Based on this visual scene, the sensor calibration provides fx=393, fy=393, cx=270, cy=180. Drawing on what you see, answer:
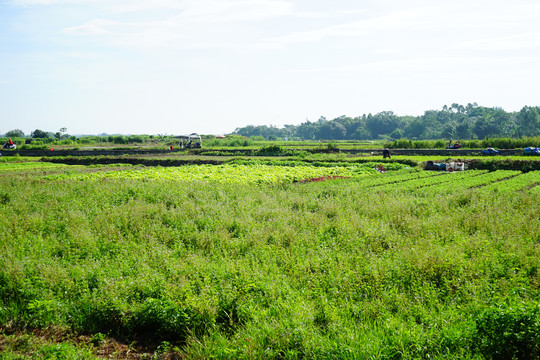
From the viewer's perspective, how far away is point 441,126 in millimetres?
122625

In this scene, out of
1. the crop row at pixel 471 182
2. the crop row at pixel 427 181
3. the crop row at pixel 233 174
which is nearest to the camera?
the crop row at pixel 471 182

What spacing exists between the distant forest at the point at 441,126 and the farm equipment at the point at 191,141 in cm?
6539

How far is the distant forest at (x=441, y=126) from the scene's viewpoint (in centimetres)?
10244

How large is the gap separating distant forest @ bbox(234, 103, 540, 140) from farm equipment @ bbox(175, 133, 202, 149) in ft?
215

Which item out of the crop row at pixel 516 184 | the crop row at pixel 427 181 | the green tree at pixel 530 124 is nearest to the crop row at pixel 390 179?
the crop row at pixel 427 181

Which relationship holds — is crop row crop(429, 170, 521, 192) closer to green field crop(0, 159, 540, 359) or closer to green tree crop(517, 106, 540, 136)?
green field crop(0, 159, 540, 359)

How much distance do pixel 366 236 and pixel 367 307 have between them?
465 cm

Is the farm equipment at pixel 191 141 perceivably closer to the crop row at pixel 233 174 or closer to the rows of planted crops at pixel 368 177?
the rows of planted crops at pixel 368 177

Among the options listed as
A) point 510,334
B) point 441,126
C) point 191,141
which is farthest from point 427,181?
point 441,126

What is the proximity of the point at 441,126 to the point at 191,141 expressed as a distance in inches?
3330

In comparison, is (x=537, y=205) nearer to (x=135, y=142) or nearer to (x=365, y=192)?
(x=365, y=192)

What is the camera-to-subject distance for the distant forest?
102 metres

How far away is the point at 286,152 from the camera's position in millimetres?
53625

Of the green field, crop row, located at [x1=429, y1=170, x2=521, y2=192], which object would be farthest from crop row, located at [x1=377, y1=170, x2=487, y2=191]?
the green field
